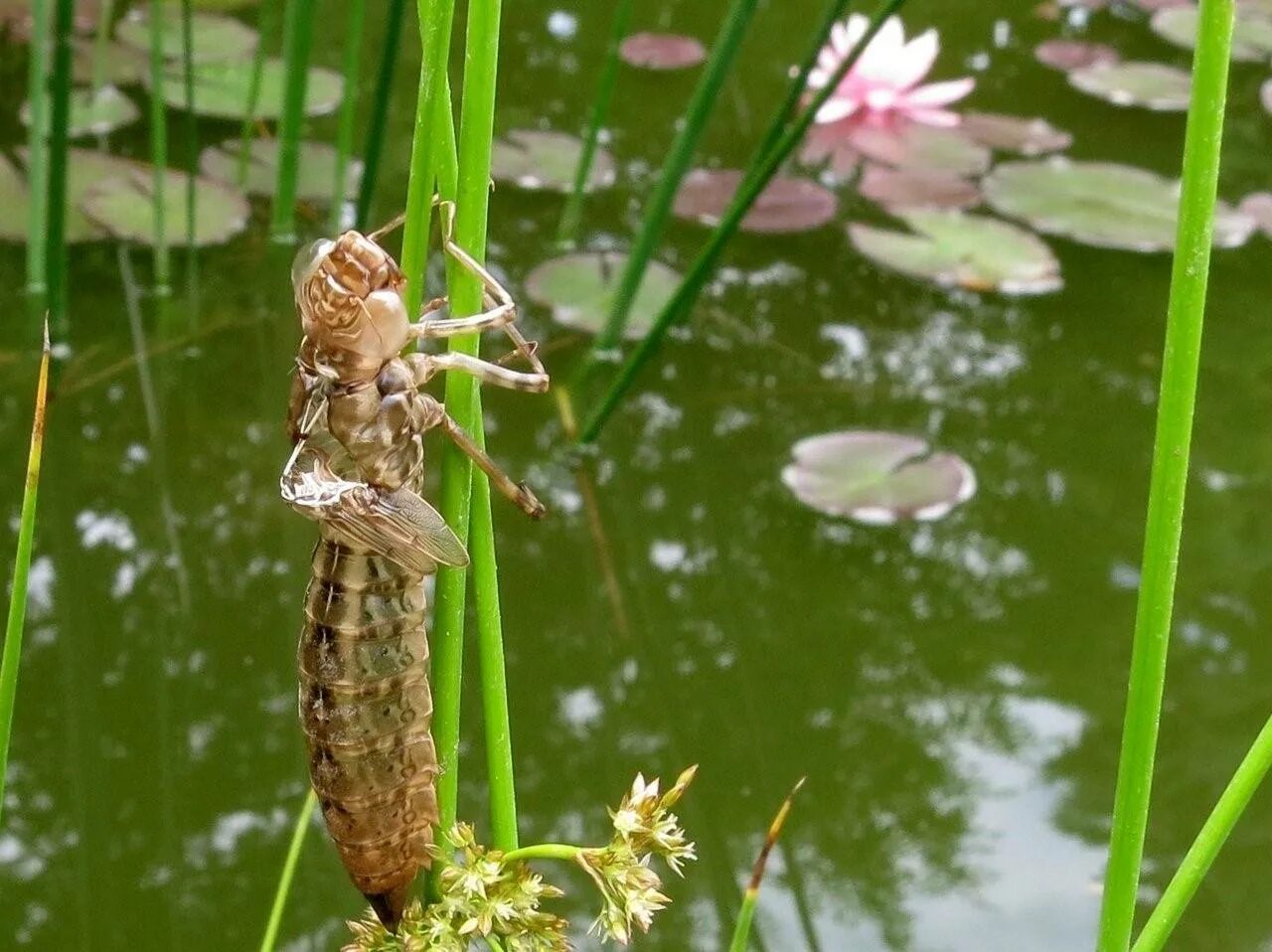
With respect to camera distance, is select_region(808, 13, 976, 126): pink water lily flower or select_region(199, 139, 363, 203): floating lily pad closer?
select_region(199, 139, 363, 203): floating lily pad

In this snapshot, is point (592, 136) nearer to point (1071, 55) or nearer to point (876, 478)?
point (876, 478)

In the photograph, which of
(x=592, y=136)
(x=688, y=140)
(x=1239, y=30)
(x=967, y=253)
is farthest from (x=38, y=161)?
(x=1239, y=30)

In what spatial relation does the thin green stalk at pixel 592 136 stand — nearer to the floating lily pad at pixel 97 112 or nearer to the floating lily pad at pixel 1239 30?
the floating lily pad at pixel 97 112

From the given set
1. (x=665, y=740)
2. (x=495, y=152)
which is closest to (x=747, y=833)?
(x=665, y=740)

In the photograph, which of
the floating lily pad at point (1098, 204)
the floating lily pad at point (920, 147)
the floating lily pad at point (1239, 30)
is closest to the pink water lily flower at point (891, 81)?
the floating lily pad at point (920, 147)

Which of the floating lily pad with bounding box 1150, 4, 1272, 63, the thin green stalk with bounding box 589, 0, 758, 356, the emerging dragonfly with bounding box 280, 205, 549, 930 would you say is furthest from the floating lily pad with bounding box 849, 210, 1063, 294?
the emerging dragonfly with bounding box 280, 205, 549, 930

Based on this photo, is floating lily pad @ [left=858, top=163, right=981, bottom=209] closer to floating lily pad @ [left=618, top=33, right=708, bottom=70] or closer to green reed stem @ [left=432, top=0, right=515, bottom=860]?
floating lily pad @ [left=618, top=33, right=708, bottom=70]

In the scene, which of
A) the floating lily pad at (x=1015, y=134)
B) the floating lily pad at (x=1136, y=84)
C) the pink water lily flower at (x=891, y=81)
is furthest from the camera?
the floating lily pad at (x=1136, y=84)
